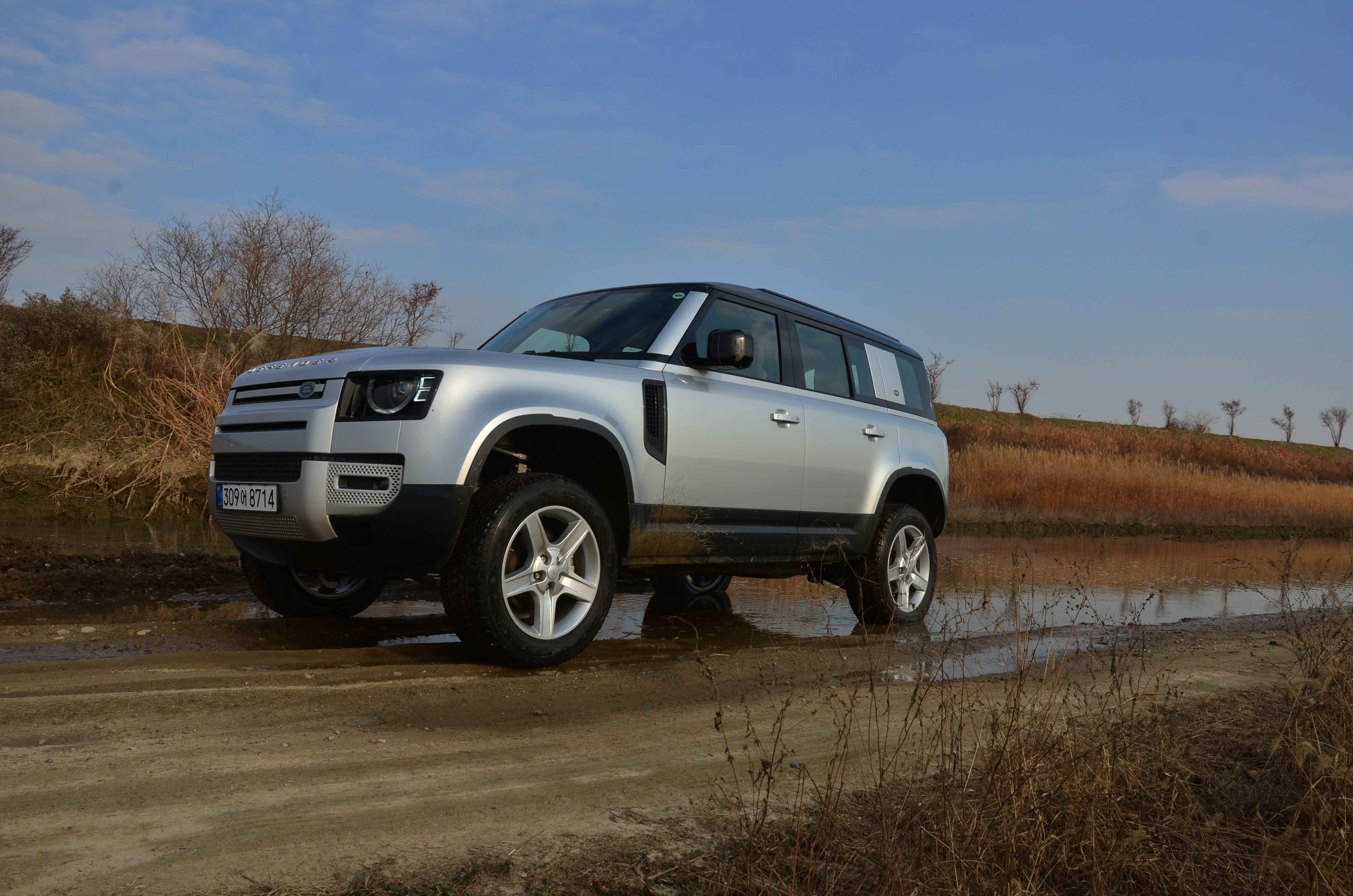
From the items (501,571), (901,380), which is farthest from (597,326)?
(901,380)

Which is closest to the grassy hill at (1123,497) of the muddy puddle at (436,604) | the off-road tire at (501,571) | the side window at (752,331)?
the muddy puddle at (436,604)

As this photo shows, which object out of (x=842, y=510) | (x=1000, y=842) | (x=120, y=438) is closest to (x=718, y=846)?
(x=1000, y=842)

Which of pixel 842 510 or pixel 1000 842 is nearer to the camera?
pixel 1000 842

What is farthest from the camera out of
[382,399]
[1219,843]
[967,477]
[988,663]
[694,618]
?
[967,477]

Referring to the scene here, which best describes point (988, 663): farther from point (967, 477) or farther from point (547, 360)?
point (967, 477)

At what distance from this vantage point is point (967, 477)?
20203 mm

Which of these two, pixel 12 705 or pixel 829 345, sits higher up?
pixel 829 345

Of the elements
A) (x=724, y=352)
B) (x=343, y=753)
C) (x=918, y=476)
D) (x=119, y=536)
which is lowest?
(x=343, y=753)

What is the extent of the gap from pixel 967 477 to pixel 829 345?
14.3m

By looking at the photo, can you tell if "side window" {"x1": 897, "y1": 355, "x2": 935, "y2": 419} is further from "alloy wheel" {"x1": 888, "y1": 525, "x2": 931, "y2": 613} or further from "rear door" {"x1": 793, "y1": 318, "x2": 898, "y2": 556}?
"alloy wheel" {"x1": 888, "y1": 525, "x2": 931, "y2": 613}

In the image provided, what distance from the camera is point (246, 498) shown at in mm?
4547

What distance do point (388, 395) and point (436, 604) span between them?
2989mm

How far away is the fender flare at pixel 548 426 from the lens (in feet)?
14.1

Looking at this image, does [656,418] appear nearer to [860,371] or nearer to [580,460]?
[580,460]
